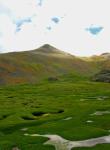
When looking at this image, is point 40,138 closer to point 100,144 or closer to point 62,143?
point 62,143

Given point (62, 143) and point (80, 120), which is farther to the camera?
point (80, 120)

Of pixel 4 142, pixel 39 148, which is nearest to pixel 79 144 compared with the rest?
pixel 39 148

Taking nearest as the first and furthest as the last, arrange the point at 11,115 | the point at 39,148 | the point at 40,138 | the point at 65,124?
the point at 39,148 < the point at 40,138 < the point at 65,124 < the point at 11,115

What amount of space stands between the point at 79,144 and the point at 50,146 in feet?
12.6

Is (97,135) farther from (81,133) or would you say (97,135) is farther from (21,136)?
(21,136)

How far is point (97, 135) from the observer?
55.6m

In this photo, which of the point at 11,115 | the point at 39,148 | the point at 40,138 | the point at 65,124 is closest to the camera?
the point at 39,148

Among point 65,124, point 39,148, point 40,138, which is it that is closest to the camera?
point 39,148

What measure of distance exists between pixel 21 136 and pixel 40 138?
13.6 ft

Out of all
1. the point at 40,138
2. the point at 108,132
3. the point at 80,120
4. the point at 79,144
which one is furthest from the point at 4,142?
the point at 80,120

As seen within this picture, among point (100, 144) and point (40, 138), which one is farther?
point (40, 138)

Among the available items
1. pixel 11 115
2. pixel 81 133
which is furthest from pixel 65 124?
pixel 11 115

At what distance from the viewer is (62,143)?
52.6 meters

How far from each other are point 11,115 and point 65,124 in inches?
1035
